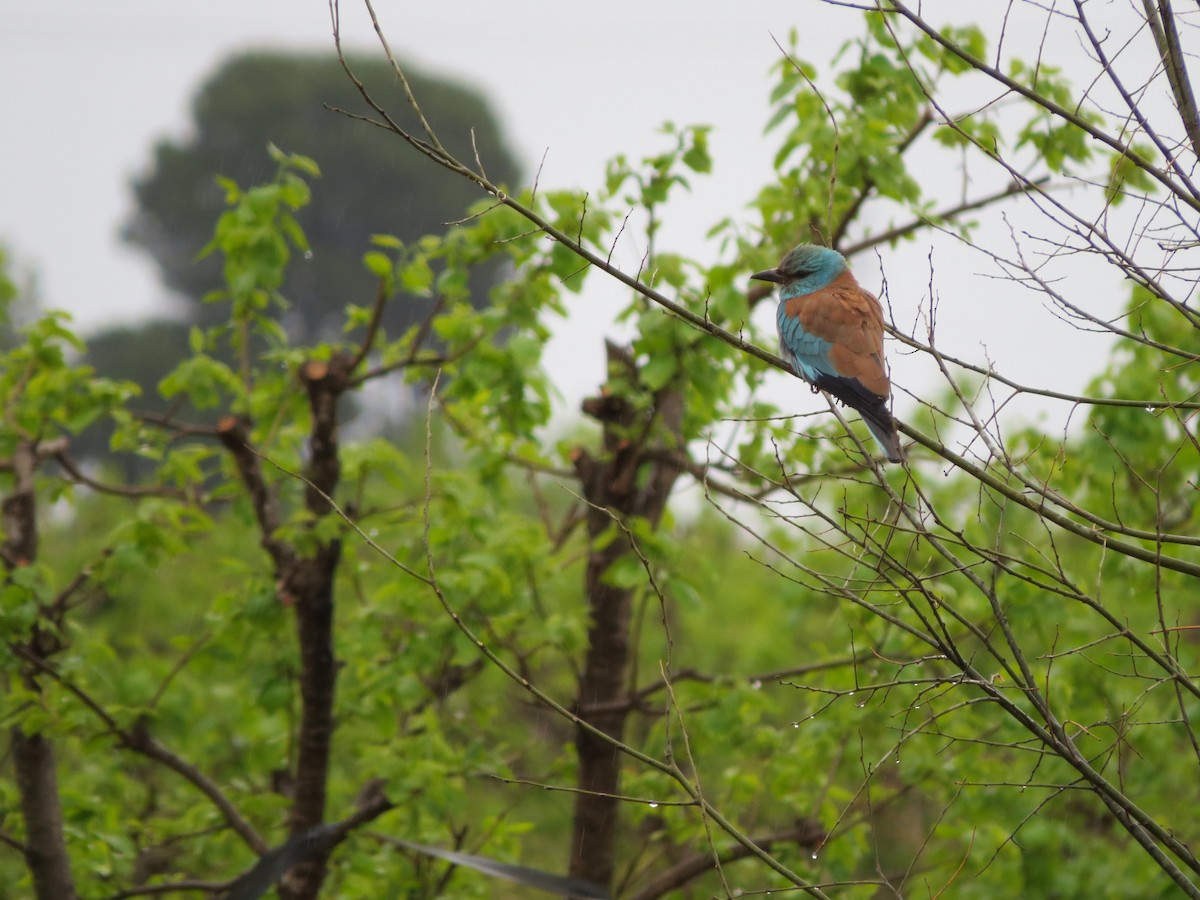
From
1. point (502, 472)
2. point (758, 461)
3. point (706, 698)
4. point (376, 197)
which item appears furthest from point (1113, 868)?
point (376, 197)

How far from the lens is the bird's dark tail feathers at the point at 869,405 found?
13.8 feet

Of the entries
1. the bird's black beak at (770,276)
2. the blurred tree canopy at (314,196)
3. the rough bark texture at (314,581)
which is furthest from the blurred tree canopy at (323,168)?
the bird's black beak at (770,276)

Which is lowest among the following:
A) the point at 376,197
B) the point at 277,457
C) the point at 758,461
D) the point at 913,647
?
the point at 913,647

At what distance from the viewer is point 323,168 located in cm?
3859

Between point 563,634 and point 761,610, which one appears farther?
point 761,610

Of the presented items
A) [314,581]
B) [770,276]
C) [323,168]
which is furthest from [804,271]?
[323,168]

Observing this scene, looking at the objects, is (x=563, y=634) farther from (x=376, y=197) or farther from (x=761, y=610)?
(x=376, y=197)

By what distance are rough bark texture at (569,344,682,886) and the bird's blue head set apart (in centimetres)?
78

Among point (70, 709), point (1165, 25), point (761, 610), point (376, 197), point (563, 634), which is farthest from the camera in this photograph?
point (376, 197)

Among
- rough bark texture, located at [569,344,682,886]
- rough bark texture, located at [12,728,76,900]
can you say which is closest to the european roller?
rough bark texture, located at [569,344,682,886]

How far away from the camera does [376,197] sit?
39875 mm

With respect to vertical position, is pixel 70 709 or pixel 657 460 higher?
pixel 657 460

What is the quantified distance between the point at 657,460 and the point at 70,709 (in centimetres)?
273

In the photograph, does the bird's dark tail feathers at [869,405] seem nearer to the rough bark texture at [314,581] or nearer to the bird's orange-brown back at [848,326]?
the bird's orange-brown back at [848,326]
